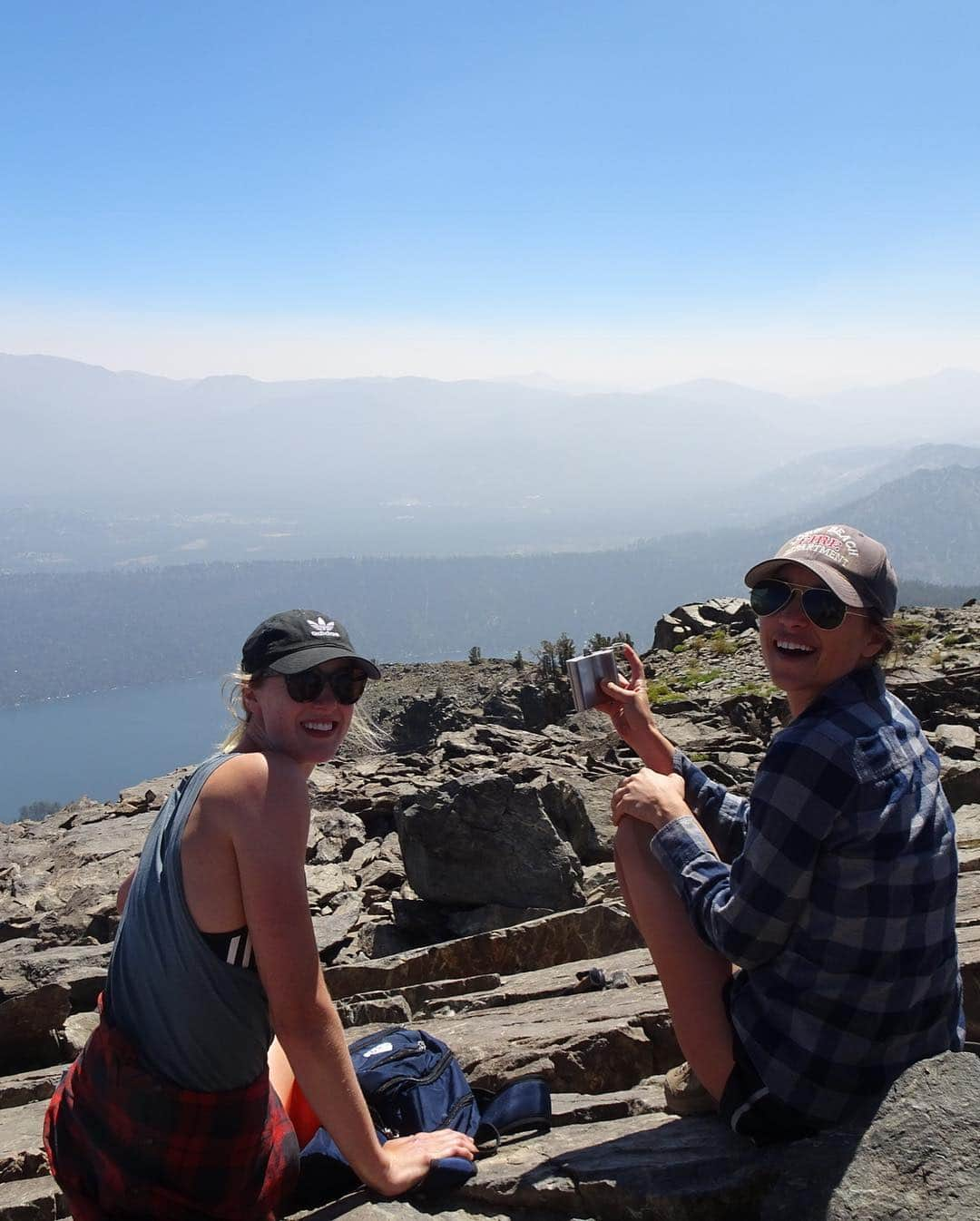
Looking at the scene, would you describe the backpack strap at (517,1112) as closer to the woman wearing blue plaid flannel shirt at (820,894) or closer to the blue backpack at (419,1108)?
the blue backpack at (419,1108)

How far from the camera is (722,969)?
396 cm

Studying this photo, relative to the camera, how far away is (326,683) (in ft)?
12.5

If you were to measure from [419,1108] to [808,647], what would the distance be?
2.49m

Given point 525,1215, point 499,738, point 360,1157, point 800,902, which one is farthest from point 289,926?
point 499,738

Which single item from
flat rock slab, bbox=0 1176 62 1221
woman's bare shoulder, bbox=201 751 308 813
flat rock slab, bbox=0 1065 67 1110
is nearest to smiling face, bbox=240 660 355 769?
woman's bare shoulder, bbox=201 751 308 813

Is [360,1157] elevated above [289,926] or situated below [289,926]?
below

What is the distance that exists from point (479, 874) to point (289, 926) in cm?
570

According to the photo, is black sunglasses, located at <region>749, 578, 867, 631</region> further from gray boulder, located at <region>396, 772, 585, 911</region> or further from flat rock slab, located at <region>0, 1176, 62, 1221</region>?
gray boulder, located at <region>396, 772, 585, 911</region>

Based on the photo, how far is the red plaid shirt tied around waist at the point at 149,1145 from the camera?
354cm

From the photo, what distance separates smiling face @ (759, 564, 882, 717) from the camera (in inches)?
148

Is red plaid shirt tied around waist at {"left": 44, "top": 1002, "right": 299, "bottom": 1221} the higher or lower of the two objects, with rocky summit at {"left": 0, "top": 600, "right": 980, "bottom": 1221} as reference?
higher

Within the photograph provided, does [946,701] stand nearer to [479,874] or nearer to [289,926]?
[479,874]

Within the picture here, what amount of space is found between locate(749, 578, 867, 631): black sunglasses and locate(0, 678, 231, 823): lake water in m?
74.3

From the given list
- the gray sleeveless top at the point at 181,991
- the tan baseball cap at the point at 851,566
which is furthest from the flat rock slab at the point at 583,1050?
the tan baseball cap at the point at 851,566
